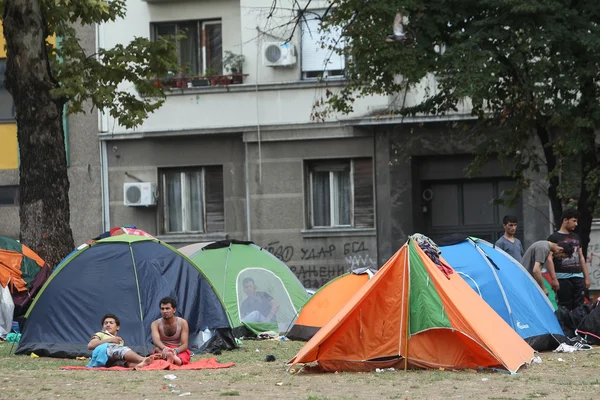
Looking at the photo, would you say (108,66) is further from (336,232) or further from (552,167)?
(552,167)

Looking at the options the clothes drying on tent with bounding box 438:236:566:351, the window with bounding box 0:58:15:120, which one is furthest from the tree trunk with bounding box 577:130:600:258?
the window with bounding box 0:58:15:120

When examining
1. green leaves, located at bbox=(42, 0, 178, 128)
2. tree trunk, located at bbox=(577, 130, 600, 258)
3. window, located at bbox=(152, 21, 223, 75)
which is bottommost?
tree trunk, located at bbox=(577, 130, 600, 258)

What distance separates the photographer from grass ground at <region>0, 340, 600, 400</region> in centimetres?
966

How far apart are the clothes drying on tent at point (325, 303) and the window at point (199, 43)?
984 cm

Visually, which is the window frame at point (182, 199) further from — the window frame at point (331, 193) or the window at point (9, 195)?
the window at point (9, 195)

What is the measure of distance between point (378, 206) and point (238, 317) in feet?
24.5

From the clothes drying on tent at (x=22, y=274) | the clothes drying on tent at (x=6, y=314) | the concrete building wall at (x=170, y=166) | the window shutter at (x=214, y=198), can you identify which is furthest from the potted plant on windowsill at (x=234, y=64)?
the clothes drying on tent at (x=6, y=314)

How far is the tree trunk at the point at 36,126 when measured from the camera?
17.2 meters

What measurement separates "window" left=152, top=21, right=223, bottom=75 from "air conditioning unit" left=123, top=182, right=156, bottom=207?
8.87 ft

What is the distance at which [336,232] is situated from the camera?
2420 cm

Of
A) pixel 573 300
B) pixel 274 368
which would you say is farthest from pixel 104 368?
pixel 573 300

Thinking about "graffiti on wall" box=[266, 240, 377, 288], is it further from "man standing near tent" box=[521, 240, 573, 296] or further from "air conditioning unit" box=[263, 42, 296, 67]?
"man standing near tent" box=[521, 240, 573, 296]

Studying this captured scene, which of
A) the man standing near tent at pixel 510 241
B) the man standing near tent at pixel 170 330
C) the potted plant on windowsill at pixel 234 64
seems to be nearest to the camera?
the man standing near tent at pixel 170 330

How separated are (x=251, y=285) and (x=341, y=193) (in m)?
7.12
